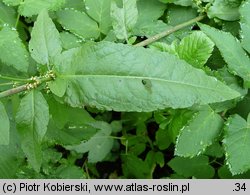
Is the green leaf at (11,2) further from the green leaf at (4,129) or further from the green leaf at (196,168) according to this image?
the green leaf at (196,168)

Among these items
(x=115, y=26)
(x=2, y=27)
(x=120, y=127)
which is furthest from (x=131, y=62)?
(x=120, y=127)

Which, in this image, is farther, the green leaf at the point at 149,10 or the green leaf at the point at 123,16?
the green leaf at the point at 149,10

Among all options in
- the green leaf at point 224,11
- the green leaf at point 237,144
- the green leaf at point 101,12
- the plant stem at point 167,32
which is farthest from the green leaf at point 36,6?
the green leaf at point 237,144

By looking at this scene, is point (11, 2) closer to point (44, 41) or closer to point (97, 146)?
point (44, 41)

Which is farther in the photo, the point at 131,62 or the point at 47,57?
the point at 47,57

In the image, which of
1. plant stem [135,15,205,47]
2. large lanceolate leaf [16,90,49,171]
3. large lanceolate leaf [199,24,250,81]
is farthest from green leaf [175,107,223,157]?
large lanceolate leaf [16,90,49,171]

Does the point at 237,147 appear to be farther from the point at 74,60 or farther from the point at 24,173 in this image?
the point at 24,173
